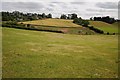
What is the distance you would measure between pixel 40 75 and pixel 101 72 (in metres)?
4.97

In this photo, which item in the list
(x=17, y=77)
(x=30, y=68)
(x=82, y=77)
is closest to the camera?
(x=17, y=77)

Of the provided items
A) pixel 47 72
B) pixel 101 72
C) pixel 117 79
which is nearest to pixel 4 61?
pixel 47 72

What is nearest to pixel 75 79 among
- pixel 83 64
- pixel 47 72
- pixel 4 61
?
pixel 47 72

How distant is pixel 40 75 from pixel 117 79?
5.35 metres

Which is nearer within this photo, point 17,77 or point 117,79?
point 17,77

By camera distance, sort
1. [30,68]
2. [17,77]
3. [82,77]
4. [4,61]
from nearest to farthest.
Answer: [17,77] < [82,77] < [30,68] < [4,61]

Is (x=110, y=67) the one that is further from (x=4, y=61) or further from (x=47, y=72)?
(x=4, y=61)

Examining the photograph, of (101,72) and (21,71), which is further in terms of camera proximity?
(101,72)

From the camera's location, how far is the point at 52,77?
14562 mm

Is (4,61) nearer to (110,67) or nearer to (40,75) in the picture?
(40,75)

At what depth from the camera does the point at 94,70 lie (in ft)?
57.4

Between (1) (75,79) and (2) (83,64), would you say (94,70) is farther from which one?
(1) (75,79)

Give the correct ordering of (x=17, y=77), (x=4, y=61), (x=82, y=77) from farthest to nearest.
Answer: (x=4, y=61), (x=82, y=77), (x=17, y=77)

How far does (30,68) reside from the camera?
16859 mm
